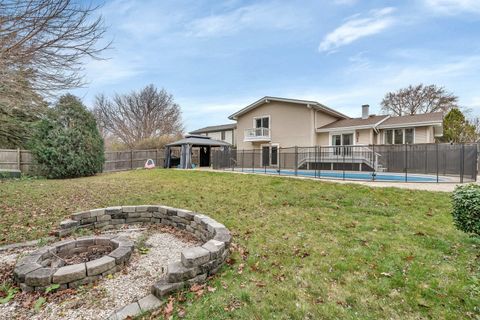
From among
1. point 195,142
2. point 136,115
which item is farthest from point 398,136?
point 136,115

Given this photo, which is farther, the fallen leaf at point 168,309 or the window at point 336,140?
the window at point 336,140

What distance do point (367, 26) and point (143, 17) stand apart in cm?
978

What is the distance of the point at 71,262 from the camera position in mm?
3492

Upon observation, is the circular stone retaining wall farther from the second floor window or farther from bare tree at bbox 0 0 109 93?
the second floor window

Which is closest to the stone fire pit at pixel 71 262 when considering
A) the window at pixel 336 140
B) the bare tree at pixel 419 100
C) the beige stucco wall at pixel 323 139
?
the beige stucco wall at pixel 323 139

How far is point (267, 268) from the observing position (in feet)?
10.6

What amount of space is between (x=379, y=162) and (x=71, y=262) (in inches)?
633

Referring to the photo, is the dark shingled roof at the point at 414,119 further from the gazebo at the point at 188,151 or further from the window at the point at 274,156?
the gazebo at the point at 188,151

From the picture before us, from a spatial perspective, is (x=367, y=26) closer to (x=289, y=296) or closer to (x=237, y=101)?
(x=289, y=296)

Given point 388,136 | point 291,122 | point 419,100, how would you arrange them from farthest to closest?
point 419,100
point 291,122
point 388,136

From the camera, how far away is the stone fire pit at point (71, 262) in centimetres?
277

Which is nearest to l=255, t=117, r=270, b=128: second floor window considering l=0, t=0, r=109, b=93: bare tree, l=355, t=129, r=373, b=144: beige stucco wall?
l=355, t=129, r=373, b=144: beige stucco wall

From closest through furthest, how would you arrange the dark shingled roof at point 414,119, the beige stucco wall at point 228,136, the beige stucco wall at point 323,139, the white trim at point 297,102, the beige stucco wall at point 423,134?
the dark shingled roof at point 414,119
the beige stucco wall at point 423,134
the white trim at point 297,102
the beige stucco wall at point 323,139
the beige stucco wall at point 228,136

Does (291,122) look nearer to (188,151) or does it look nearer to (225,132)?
(188,151)
